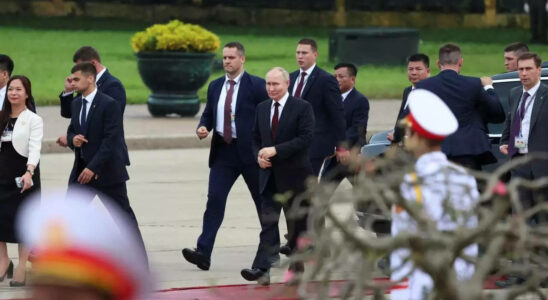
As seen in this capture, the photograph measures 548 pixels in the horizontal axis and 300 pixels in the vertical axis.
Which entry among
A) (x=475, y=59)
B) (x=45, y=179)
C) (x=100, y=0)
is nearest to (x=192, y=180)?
(x=45, y=179)

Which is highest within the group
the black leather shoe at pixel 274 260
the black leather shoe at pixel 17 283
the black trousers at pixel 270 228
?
the black trousers at pixel 270 228

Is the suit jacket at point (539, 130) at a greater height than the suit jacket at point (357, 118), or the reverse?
the suit jacket at point (539, 130)

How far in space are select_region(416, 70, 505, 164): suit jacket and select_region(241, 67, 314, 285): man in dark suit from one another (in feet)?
3.29

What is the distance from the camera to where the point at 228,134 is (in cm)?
1099

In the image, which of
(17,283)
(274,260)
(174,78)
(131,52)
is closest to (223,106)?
(274,260)

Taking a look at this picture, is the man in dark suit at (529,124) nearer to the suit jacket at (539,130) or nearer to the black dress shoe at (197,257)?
the suit jacket at (539,130)

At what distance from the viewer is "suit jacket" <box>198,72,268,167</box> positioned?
10977 mm

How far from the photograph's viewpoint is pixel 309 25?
46.9 meters

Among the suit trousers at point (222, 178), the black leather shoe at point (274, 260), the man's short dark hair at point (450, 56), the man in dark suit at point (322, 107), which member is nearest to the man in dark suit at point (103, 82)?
the suit trousers at point (222, 178)

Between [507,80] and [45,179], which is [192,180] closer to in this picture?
[45,179]

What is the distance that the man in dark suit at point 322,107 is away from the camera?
454 inches

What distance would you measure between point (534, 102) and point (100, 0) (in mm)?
37274

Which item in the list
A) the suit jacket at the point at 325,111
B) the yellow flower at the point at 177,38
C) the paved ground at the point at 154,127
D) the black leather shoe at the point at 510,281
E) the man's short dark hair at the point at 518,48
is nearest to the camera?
the black leather shoe at the point at 510,281

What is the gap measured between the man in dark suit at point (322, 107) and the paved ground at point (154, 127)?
833 cm
